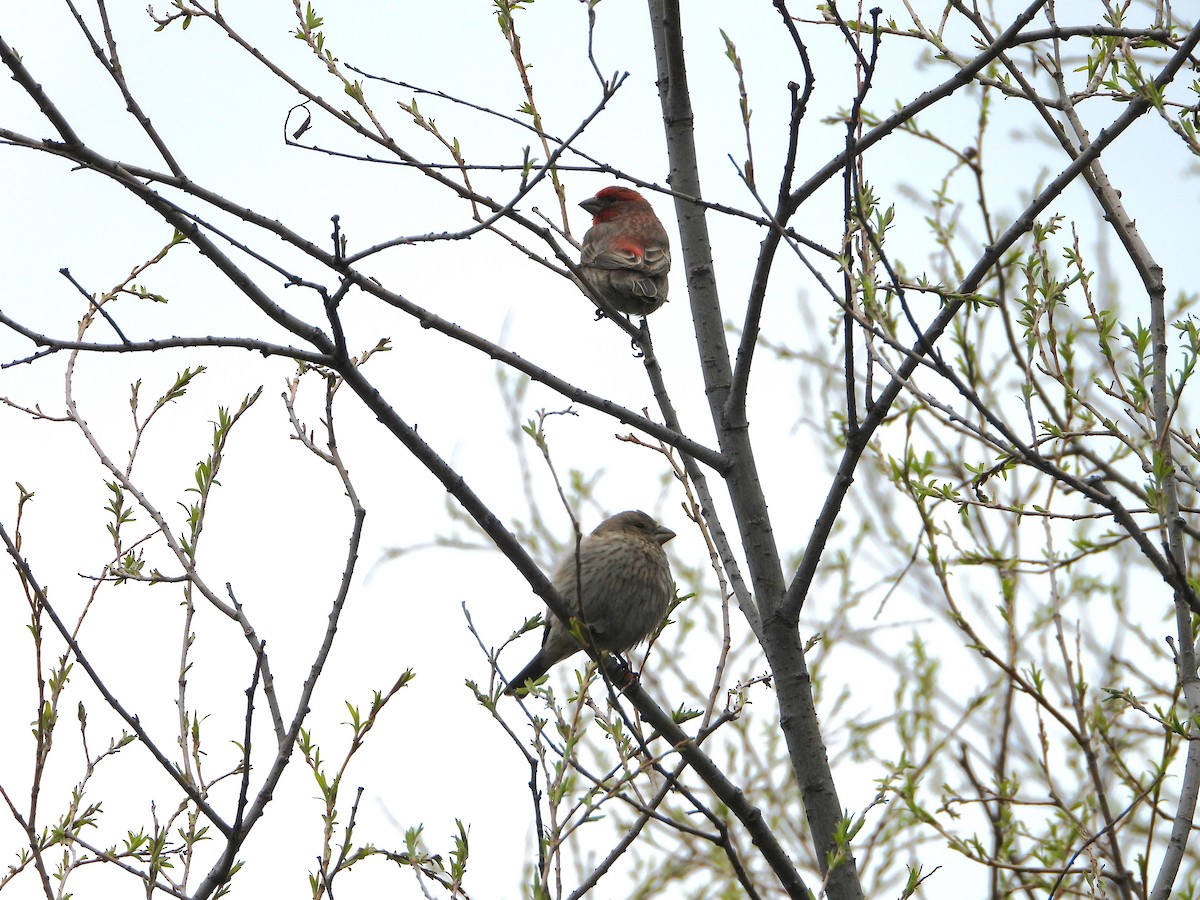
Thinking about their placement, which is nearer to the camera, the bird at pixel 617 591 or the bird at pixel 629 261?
the bird at pixel 617 591

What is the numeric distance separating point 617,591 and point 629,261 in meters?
1.98

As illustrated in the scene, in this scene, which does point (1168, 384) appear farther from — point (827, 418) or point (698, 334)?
point (827, 418)

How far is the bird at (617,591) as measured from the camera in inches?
252

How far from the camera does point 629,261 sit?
7.24m

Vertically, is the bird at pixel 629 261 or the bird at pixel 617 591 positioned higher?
the bird at pixel 629 261

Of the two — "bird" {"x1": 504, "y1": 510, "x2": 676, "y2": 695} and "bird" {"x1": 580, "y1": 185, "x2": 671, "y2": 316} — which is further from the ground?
"bird" {"x1": 580, "y1": 185, "x2": 671, "y2": 316}

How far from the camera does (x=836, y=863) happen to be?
3346 millimetres

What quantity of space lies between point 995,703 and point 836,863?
451cm

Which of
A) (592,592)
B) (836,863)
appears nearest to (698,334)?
(836,863)

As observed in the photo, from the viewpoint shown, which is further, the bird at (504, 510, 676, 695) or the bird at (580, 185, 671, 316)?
the bird at (580, 185, 671, 316)

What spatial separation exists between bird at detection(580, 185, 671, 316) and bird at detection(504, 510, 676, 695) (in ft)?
4.35

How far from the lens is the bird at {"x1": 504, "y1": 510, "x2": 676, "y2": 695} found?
6.40 metres

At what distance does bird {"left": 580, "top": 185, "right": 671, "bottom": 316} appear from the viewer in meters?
7.14

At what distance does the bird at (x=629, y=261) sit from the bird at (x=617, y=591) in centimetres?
132
